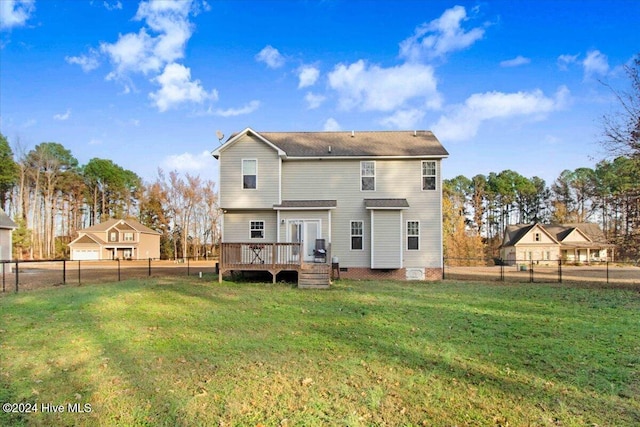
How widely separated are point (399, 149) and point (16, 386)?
16100 mm

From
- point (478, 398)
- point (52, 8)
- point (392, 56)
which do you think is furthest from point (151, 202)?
point (478, 398)

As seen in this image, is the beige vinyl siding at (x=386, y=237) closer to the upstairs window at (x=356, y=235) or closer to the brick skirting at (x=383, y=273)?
the brick skirting at (x=383, y=273)

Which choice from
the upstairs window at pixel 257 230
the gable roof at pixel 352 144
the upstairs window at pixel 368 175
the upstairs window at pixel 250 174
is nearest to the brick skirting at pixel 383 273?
the upstairs window at pixel 368 175

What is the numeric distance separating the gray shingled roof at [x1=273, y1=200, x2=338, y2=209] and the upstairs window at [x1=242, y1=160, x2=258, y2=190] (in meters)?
1.47

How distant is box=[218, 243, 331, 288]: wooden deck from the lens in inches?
558

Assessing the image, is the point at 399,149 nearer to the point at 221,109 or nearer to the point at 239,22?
the point at 239,22

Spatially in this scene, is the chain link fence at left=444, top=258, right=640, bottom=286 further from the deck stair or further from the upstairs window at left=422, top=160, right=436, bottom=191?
the deck stair

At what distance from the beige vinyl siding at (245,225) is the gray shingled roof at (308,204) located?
2.87 feet

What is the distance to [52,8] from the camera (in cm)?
1455

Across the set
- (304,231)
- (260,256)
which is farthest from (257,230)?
(260,256)

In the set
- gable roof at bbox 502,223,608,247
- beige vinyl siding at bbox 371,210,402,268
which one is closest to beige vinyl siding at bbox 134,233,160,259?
beige vinyl siding at bbox 371,210,402,268

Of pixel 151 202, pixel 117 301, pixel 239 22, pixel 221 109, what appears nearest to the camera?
pixel 117 301

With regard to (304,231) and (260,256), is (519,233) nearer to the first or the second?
(304,231)

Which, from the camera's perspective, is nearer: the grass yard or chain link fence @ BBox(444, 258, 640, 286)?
the grass yard
